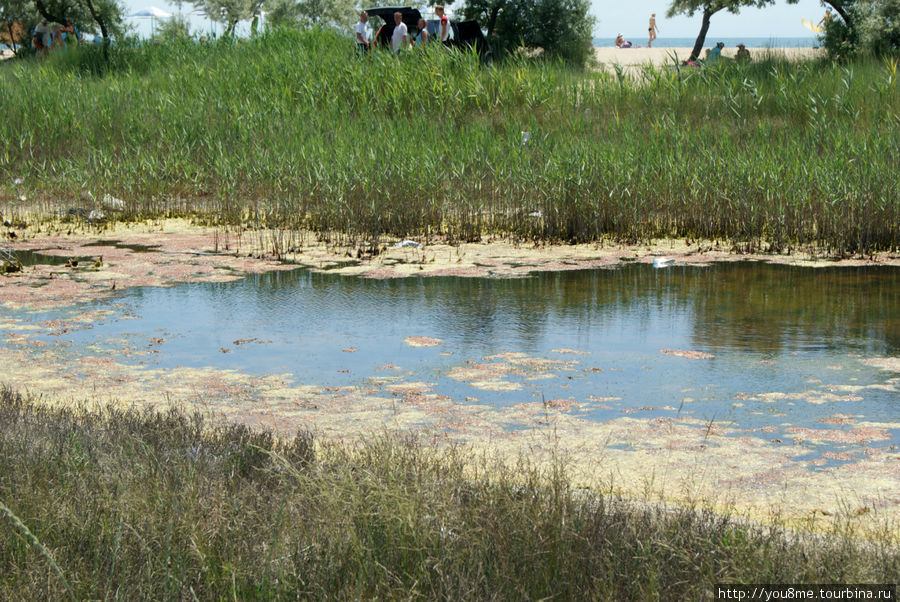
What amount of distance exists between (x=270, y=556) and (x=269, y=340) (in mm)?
4581

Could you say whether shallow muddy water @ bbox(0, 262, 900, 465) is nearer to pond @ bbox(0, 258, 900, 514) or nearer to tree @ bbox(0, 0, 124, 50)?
pond @ bbox(0, 258, 900, 514)

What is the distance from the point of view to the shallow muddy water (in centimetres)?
609

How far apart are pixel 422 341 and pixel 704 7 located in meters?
28.8

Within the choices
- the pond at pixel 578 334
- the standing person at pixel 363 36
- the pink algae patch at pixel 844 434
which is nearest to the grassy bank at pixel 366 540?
the pink algae patch at pixel 844 434

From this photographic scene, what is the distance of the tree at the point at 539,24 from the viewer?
2909 cm

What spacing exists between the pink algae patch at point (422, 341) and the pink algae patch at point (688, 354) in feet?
5.42

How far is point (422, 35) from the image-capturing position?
19.9 meters

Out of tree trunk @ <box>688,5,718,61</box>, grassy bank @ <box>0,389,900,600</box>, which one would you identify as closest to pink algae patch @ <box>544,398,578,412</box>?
grassy bank @ <box>0,389,900,600</box>

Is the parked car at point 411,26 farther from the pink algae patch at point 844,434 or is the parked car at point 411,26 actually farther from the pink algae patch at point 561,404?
the pink algae patch at point 844,434

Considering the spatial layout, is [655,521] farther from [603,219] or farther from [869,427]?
[603,219]

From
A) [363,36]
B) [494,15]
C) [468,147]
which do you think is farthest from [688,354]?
[494,15]

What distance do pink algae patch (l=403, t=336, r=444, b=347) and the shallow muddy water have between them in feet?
0.10

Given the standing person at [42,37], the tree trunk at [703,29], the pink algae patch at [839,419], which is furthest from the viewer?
the tree trunk at [703,29]

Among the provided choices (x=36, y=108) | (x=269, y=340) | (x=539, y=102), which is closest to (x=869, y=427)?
(x=269, y=340)
